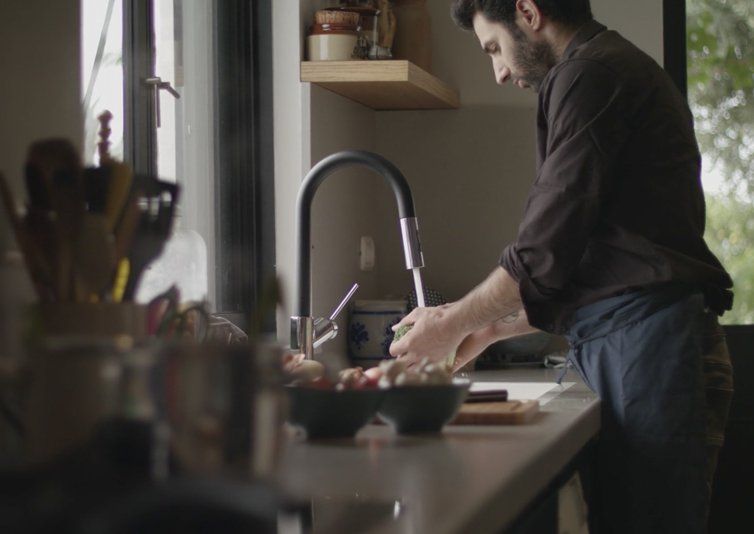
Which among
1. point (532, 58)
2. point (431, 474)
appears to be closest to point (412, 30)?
point (532, 58)

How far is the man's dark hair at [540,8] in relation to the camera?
2.06 meters

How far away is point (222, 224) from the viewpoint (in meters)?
2.62

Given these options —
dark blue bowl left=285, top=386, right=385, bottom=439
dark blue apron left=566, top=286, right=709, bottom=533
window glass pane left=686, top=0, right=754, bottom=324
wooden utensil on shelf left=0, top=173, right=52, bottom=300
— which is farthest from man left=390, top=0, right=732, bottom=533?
window glass pane left=686, top=0, right=754, bottom=324

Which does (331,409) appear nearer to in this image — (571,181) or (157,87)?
(571,181)

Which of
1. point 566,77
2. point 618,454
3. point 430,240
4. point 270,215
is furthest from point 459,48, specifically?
point 618,454

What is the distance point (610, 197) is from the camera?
1.83m

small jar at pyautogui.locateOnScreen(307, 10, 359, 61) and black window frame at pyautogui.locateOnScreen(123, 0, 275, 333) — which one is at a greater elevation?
small jar at pyautogui.locateOnScreen(307, 10, 359, 61)

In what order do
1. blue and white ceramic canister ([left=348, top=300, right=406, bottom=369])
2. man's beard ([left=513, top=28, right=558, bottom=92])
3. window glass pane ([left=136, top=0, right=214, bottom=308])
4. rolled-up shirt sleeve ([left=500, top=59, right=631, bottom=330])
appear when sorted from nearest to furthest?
rolled-up shirt sleeve ([left=500, top=59, right=631, bottom=330]), man's beard ([left=513, top=28, right=558, bottom=92]), window glass pane ([left=136, top=0, right=214, bottom=308]), blue and white ceramic canister ([left=348, top=300, right=406, bottom=369])

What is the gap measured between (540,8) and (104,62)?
0.80m

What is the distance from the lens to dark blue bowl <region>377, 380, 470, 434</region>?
1.37 metres

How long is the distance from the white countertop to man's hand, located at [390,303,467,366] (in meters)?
0.36

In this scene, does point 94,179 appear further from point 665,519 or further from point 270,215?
point 270,215

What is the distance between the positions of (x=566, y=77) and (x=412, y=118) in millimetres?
1393

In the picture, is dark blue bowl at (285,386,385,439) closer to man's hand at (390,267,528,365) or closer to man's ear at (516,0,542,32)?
man's hand at (390,267,528,365)
